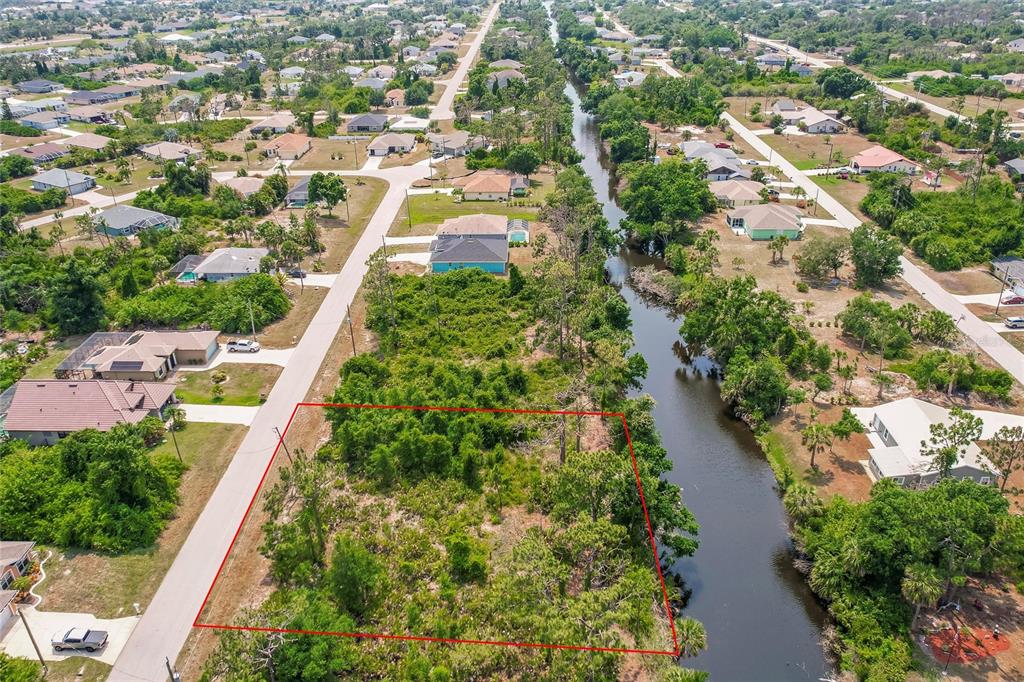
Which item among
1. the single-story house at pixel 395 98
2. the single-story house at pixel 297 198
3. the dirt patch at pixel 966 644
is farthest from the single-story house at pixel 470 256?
the single-story house at pixel 395 98

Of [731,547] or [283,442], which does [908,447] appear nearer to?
[731,547]

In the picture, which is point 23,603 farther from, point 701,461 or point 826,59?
point 826,59

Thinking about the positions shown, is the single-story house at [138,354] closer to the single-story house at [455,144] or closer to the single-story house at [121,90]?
the single-story house at [455,144]

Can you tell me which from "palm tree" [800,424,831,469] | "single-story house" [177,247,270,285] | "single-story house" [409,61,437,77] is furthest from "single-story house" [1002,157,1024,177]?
"single-story house" [409,61,437,77]

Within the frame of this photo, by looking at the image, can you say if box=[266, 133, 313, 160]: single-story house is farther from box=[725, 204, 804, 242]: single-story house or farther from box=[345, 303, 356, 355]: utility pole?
box=[725, 204, 804, 242]: single-story house

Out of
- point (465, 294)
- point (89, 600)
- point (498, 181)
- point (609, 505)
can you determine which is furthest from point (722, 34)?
point (89, 600)

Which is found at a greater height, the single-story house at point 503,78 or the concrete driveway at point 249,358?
the single-story house at point 503,78

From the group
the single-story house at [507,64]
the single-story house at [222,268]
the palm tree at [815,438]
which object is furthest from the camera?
the single-story house at [507,64]

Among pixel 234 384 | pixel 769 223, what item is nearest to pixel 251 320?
pixel 234 384
